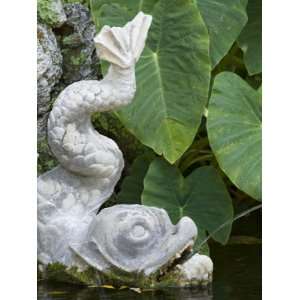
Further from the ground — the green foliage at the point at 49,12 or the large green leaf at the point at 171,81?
the green foliage at the point at 49,12

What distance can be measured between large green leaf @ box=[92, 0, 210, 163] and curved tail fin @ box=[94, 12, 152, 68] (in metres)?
0.49

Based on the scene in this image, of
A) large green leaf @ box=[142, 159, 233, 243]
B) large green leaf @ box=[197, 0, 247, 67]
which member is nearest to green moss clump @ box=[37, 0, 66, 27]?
large green leaf @ box=[197, 0, 247, 67]

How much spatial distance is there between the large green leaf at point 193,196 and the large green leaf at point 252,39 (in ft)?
1.95

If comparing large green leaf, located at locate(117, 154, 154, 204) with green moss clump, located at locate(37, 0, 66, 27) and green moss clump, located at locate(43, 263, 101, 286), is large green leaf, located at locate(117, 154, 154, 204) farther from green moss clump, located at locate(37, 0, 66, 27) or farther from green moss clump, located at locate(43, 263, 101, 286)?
green moss clump, located at locate(43, 263, 101, 286)

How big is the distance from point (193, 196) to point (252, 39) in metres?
0.85

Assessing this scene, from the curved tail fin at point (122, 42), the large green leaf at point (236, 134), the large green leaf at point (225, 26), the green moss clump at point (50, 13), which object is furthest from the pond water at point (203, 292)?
the green moss clump at point (50, 13)

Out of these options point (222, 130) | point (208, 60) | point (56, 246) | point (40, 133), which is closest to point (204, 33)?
point (208, 60)

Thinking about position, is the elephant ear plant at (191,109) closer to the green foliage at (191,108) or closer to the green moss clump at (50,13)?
the green foliage at (191,108)

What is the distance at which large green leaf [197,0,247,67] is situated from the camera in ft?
14.5

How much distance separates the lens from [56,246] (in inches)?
148

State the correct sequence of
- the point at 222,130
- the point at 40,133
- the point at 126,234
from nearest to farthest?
the point at 126,234 < the point at 222,130 < the point at 40,133

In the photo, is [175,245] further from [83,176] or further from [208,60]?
[208,60]

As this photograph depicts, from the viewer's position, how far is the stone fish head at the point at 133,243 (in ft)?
11.9

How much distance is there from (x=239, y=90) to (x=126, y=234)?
2.85 feet
